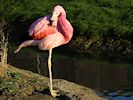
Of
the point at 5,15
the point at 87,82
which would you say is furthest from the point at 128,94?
the point at 5,15

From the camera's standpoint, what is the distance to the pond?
20.1 meters

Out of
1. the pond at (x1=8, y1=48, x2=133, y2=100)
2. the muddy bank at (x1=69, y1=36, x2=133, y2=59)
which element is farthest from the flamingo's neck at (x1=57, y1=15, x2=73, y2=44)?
the muddy bank at (x1=69, y1=36, x2=133, y2=59)

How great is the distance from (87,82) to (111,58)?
4.86 metres

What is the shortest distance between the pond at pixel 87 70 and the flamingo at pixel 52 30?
4870 mm

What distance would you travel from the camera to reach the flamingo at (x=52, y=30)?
44.7ft

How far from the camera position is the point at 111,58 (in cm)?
2603

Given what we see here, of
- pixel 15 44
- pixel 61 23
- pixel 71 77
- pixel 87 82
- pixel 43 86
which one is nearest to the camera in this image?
pixel 61 23

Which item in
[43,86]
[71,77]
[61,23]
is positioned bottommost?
[71,77]

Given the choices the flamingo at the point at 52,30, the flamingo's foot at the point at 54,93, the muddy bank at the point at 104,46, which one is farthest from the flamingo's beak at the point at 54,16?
the muddy bank at the point at 104,46

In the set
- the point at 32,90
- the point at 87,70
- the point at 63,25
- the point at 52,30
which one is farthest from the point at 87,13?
the point at 63,25

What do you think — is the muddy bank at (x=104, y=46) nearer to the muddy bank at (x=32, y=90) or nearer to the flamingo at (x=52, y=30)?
the muddy bank at (x=32, y=90)

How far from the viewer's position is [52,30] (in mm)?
13859

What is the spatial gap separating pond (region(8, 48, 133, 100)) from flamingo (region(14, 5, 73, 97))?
16.0 feet

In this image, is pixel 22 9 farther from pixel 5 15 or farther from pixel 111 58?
pixel 111 58
